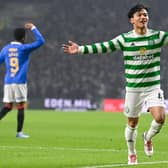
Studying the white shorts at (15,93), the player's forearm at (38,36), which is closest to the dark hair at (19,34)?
the player's forearm at (38,36)

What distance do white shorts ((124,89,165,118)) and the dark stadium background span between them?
27849mm

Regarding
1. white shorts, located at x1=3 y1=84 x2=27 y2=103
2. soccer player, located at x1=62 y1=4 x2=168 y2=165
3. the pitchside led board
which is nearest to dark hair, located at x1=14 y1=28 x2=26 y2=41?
white shorts, located at x1=3 y1=84 x2=27 y2=103

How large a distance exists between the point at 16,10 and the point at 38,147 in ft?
96.3

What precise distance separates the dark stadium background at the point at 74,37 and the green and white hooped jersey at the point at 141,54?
28.0 m

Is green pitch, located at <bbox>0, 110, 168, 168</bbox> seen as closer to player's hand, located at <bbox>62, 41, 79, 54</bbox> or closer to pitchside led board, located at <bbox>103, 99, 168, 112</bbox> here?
player's hand, located at <bbox>62, 41, 79, 54</bbox>

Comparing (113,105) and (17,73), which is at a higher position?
(17,73)

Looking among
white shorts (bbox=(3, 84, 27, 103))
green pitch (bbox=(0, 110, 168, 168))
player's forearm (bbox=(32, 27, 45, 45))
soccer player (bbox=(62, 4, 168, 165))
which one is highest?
player's forearm (bbox=(32, 27, 45, 45))

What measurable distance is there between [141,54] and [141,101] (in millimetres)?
613

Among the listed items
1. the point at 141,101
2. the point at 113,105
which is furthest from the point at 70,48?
the point at 113,105

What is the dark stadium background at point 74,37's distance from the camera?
1531 inches

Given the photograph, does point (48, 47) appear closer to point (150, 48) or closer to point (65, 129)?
point (65, 129)

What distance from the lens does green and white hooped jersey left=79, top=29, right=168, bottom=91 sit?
9648 millimetres

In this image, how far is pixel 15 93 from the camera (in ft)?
50.4

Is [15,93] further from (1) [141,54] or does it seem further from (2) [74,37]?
(2) [74,37]
